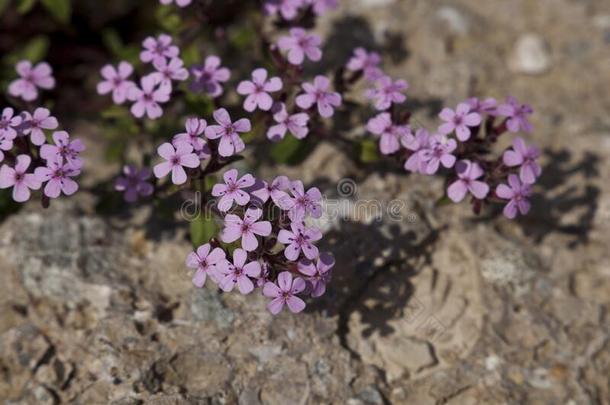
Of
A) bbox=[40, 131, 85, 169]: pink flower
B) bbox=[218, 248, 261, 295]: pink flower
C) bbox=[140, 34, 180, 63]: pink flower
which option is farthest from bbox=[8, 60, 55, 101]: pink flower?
bbox=[218, 248, 261, 295]: pink flower

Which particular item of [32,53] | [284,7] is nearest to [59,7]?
[32,53]

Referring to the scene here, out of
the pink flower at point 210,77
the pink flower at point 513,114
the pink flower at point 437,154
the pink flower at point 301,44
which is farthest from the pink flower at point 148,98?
the pink flower at point 513,114

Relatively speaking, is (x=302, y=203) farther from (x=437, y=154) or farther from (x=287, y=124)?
(x=437, y=154)

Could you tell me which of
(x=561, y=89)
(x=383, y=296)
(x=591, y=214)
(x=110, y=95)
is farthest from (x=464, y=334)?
(x=110, y=95)

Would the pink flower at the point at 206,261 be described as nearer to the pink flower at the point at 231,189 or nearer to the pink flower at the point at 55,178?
the pink flower at the point at 231,189

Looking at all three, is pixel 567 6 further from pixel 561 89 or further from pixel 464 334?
pixel 464 334

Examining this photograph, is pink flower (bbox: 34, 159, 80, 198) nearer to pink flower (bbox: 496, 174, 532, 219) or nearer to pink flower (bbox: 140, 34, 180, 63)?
pink flower (bbox: 140, 34, 180, 63)
